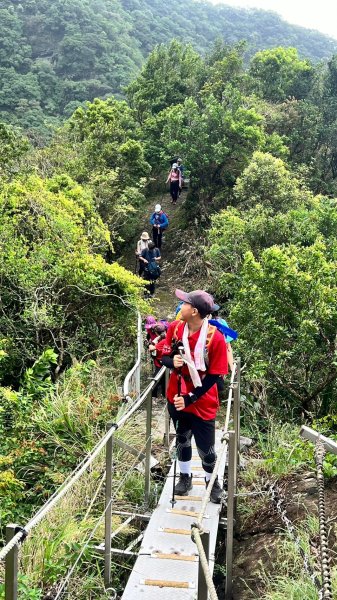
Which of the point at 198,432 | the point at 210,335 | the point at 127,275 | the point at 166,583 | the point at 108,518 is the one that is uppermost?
the point at 210,335

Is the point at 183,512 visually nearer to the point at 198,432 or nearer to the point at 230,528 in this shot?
the point at 230,528

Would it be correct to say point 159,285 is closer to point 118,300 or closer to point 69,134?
point 118,300

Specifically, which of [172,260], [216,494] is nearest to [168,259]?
[172,260]

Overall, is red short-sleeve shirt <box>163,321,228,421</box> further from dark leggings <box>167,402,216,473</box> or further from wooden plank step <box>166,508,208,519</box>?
wooden plank step <box>166,508,208,519</box>

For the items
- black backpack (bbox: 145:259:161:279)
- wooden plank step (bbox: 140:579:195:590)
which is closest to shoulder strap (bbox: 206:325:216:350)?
wooden plank step (bbox: 140:579:195:590)

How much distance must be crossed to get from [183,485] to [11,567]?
8.64ft

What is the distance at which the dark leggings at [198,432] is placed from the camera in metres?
4.61

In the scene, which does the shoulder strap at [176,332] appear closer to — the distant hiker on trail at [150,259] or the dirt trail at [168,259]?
the distant hiker on trail at [150,259]

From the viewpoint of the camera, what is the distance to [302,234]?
11.4 metres

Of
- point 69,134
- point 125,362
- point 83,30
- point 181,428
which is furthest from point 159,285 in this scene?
point 83,30

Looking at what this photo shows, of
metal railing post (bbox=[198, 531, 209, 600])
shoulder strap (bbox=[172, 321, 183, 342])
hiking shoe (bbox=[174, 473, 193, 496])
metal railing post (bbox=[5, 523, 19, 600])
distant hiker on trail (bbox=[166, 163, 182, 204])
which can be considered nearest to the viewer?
metal railing post (bbox=[5, 523, 19, 600])

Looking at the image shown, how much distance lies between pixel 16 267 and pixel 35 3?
65.0 meters

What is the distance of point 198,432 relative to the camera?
15.2ft

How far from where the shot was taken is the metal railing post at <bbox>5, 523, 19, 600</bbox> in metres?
2.46
